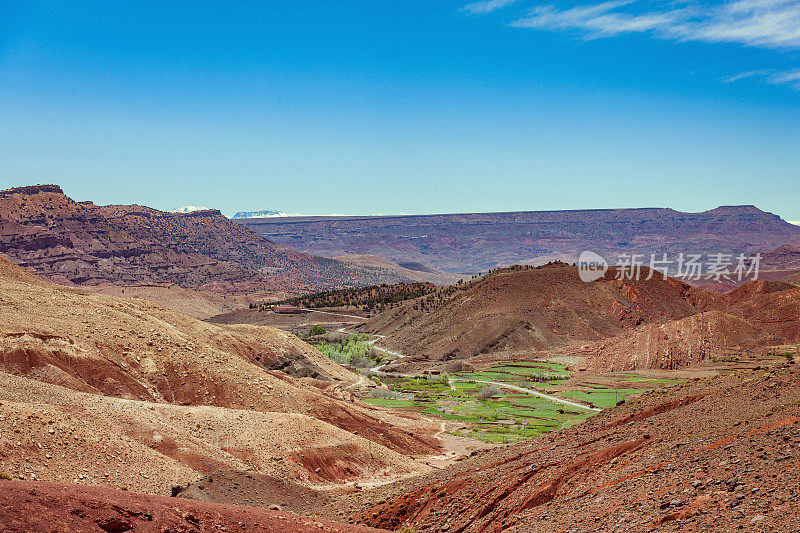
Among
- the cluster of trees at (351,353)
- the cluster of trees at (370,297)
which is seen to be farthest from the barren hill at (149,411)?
the cluster of trees at (370,297)

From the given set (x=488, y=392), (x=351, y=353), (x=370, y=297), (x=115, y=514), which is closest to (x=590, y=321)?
(x=351, y=353)

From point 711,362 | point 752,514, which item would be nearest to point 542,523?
point 752,514

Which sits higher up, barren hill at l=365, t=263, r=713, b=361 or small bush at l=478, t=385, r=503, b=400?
barren hill at l=365, t=263, r=713, b=361

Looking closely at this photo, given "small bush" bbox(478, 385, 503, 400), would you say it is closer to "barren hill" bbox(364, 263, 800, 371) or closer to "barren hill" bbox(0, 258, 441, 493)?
"barren hill" bbox(0, 258, 441, 493)

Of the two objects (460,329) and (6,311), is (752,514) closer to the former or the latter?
(6,311)

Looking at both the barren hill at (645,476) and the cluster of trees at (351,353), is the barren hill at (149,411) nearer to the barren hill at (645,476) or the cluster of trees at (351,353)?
the barren hill at (645,476)

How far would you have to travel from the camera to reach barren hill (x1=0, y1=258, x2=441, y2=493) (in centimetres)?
2609

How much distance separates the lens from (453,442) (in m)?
49.2

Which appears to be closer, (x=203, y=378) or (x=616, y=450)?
(x=616, y=450)

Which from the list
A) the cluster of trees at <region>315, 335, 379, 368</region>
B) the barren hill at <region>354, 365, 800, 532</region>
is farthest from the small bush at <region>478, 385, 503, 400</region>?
the barren hill at <region>354, 365, 800, 532</region>

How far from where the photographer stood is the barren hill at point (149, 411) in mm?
26094

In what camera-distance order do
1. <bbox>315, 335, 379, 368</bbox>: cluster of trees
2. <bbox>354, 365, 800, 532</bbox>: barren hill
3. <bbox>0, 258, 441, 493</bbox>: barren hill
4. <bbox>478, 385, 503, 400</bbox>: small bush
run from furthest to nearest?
<bbox>315, 335, 379, 368</bbox>: cluster of trees → <bbox>478, 385, 503, 400</bbox>: small bush → <bbox>0, 258, 441, 493</bbox>: barren hill → <bbox>354, 365, 800, 532</bbox>: barren hill

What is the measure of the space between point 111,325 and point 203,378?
248 inches

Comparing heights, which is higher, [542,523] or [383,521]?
[542,523]
